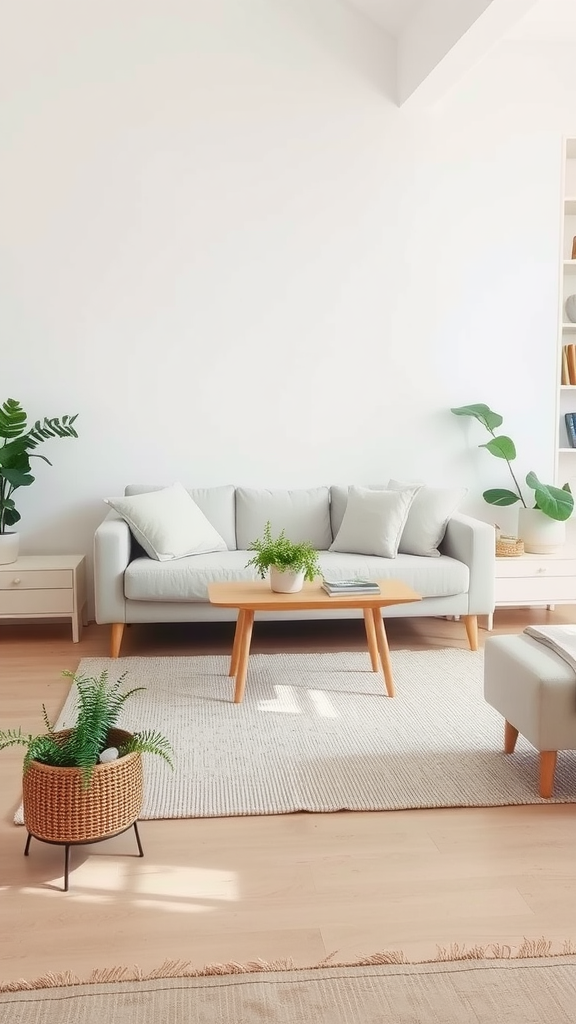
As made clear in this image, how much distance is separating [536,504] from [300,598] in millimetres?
1808

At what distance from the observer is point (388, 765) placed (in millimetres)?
3010

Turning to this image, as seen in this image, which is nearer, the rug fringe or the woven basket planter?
the rug fringe

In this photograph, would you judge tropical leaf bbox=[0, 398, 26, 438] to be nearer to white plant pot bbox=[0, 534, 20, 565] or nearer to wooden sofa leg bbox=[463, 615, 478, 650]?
white plant pot bbox=[0, 534, 20, 565]

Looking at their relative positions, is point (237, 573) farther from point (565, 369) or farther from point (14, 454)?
point (565, 369)

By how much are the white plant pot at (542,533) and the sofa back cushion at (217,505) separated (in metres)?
1.59

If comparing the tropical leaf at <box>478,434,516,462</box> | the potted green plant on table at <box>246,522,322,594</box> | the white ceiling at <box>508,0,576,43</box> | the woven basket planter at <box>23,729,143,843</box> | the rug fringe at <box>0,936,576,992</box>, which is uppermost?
the white ceiling at <box>508,0,576,43</box>

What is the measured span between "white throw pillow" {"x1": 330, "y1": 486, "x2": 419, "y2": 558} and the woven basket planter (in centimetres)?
243

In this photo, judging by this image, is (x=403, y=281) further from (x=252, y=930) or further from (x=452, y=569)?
(x=252, y=930)

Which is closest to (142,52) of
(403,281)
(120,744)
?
(403,281)

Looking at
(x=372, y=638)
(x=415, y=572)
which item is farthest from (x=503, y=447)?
(x=372, y=638)

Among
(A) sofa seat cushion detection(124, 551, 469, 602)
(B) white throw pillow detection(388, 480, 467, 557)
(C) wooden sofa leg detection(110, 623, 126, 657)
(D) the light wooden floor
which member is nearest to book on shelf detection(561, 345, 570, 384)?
(B) white throw pillow detection(388, 480, 467, 557)

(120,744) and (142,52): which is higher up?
(142,52)

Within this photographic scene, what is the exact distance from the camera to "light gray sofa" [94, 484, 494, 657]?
421 cm

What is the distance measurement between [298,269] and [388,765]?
296 centimetres
